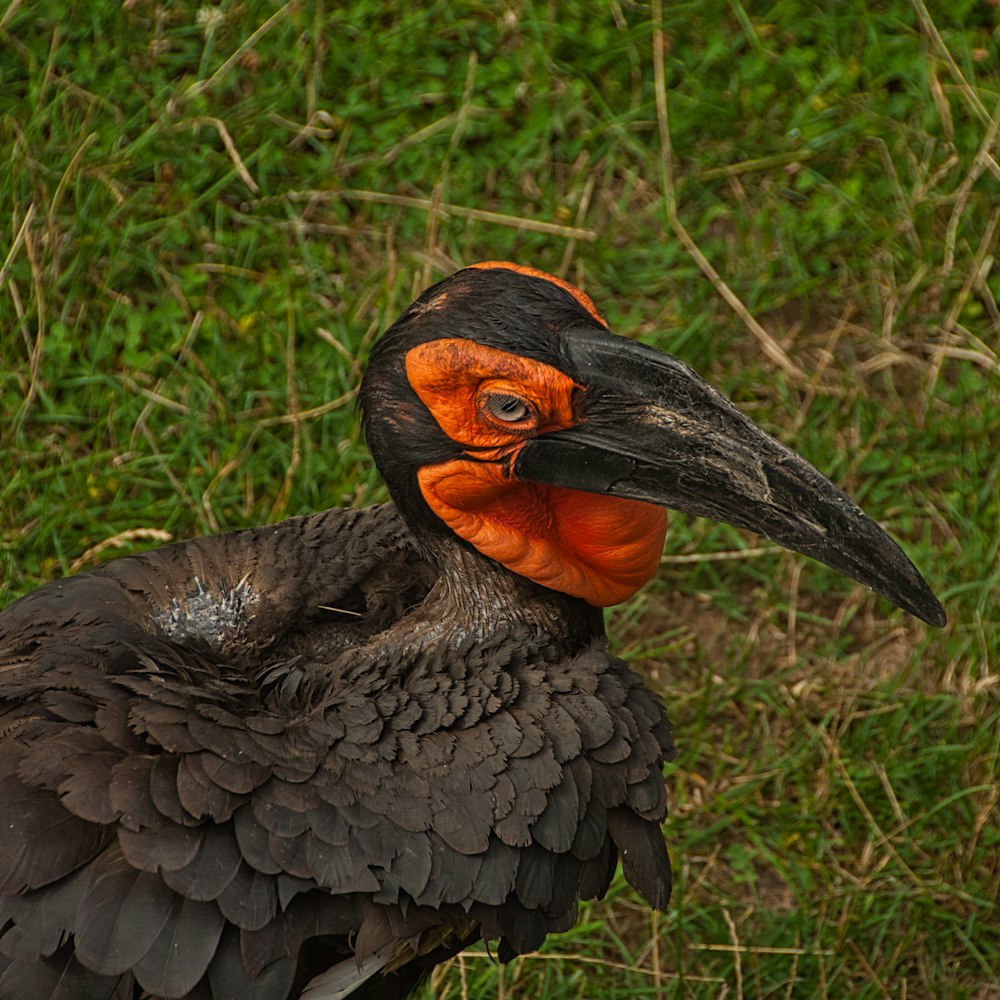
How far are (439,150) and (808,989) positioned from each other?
2894 mm

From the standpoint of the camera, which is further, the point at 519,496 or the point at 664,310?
the point at 664,310

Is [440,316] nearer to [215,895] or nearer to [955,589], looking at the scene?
[215,895]

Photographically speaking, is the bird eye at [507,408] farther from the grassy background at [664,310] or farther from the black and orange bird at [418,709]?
the grassy background at [664,310]

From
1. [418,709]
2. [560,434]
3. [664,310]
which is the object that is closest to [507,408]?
[560,434]

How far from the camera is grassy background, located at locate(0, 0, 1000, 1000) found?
4.15 meters

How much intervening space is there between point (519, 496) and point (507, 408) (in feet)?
0.73

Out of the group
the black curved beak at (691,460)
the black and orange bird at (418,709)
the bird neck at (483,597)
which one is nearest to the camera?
the black and orange bird at (418,709)

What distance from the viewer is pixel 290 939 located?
8.80 ft

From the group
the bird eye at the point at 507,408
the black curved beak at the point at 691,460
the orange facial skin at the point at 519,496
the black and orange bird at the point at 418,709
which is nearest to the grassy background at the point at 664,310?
the black and orange bird at the point at 418,709

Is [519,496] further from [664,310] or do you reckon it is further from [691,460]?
[664,310]

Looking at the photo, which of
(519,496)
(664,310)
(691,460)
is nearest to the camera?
(691,460)

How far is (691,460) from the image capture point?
278cm

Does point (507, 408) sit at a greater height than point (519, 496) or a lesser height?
greater

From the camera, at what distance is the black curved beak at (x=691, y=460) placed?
2771 millimetres
